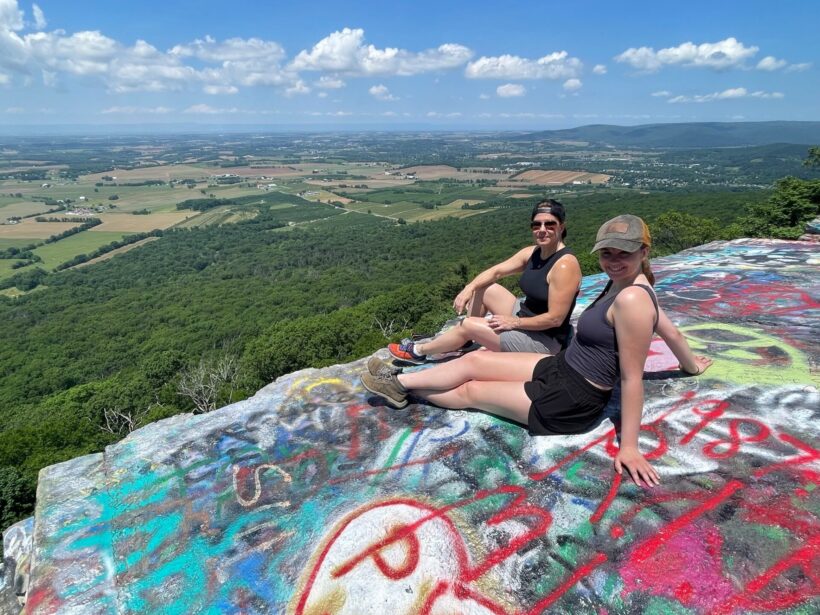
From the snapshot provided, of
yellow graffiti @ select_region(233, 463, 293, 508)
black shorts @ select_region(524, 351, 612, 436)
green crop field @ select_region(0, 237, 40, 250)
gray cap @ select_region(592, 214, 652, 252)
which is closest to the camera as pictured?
gray cap @ select_region(592, 214, 652, 252)

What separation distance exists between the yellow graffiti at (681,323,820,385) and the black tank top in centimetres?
188

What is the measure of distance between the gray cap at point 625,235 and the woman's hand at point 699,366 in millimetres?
2299

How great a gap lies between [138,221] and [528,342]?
13655cm

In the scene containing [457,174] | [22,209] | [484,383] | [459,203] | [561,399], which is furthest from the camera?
[457,174]

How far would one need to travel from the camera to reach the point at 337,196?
14638 centimetres

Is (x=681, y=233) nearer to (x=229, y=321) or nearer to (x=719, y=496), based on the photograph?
(x=719, y=496)

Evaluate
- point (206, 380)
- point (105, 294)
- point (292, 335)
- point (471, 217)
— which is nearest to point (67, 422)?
point (206, 380)

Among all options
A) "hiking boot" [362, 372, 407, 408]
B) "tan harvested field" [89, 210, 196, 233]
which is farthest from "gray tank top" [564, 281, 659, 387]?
"tan harvested field" [89, 210, 196, 233]

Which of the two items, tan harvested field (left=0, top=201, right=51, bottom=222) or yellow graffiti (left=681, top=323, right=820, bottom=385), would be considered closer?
yellow graffiti (left=681, top=323, right=820, bottom=385)

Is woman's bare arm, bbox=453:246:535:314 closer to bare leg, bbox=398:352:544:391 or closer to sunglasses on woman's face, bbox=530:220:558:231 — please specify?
sunglasses on woman's face, bbox=530:220:558:231

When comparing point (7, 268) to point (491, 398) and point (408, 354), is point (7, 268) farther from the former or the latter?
point (491, 398)

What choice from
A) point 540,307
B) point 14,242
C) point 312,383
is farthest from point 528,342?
point 14,242

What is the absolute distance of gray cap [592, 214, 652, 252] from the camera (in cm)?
370

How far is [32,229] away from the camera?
108312 millimetres
